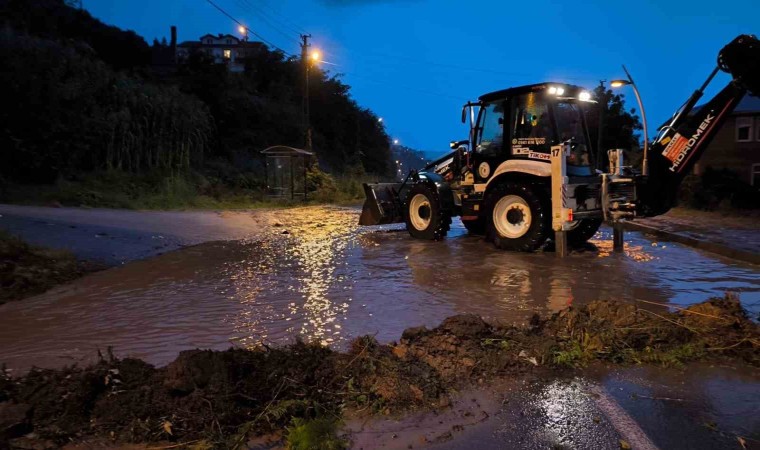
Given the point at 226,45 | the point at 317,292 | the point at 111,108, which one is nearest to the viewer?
the point at 317,292

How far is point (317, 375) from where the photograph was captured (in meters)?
4.65

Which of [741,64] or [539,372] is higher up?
Answer: [741,64]

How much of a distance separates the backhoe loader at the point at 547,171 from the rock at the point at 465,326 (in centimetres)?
589

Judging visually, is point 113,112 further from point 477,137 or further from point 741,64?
point 741,64

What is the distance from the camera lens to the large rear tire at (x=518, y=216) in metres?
11.7

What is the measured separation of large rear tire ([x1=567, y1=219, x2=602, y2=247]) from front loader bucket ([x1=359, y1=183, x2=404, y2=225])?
4.23 m

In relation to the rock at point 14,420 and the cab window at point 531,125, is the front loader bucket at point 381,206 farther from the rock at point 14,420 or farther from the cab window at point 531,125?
the rock at point 14,420

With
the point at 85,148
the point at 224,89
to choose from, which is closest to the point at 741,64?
the point at 85,148

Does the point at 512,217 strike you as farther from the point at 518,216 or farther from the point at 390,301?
the point at 390,301

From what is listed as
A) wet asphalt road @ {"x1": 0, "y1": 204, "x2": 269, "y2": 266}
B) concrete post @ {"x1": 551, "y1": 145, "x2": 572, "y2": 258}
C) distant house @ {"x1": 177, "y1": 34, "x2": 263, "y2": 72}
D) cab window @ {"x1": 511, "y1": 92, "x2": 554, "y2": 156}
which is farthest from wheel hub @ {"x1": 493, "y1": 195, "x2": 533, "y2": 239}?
distant house @ {"x1": 177, "y1": 34, "x2": 263, "y2": 72}

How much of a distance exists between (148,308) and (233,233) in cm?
798

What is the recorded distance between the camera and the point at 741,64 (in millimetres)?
8562

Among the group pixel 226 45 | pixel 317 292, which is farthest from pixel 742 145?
pixel 226 45

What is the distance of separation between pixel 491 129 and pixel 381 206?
12.3ft
